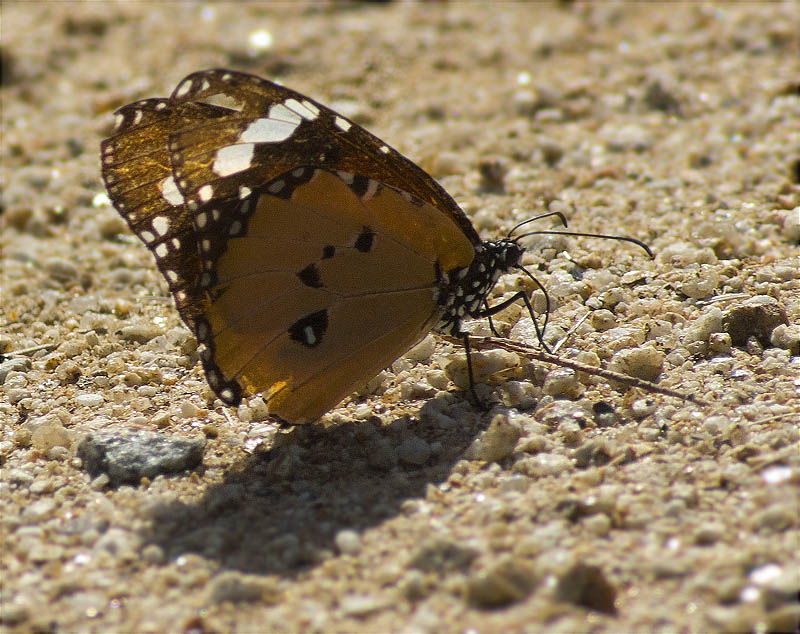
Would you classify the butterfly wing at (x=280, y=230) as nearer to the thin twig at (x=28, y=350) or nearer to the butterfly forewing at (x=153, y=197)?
the butterfly forewing at (x=153, y=197)

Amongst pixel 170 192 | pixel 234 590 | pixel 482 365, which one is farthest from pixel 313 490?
pixel 170 192

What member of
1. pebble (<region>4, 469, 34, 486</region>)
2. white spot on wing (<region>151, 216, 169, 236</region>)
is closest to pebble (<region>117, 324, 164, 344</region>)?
white spot on wing (<region>151, 216, 169, 236</region>)

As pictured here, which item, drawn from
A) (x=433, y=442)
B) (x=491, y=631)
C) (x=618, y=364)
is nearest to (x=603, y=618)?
(x=491, y=631)

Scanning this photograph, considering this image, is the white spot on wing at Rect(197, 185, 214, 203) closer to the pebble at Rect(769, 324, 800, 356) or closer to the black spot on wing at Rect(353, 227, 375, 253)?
the black spot on wing at Rect(353, 227, 375, 253)

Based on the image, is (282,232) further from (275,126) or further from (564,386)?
(564,386)

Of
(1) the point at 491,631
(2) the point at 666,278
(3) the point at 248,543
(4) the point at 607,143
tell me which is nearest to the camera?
(1) the point at 491,631

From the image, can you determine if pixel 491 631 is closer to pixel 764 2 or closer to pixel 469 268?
pixel 469 268

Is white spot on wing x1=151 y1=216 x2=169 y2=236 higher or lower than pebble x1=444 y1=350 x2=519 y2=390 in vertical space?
higher
